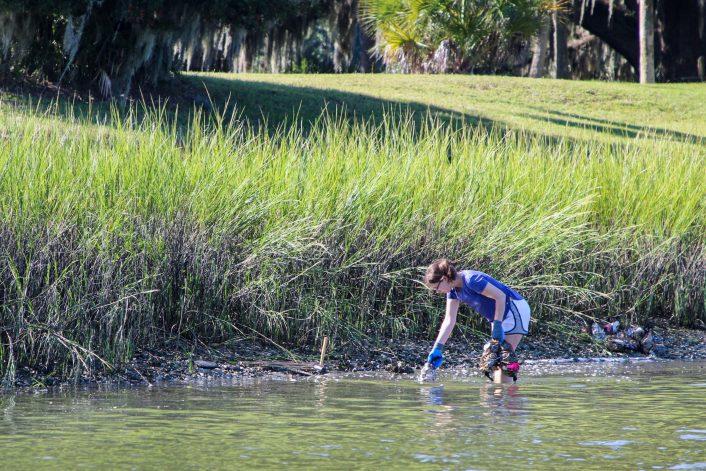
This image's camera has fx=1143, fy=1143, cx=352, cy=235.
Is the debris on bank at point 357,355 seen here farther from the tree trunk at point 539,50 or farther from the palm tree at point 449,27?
the tree trunk at point 539,50

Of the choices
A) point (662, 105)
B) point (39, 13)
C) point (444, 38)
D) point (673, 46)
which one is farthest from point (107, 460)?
point (673, 46)

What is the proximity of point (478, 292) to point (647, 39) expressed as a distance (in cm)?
2502

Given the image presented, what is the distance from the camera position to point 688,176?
44.3ft

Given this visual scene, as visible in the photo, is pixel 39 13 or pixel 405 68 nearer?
pixel 39 13

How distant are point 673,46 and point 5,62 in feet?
81.9

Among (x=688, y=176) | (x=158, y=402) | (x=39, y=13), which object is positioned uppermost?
(x=39, y=13)

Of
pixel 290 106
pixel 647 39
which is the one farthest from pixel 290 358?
pixel 647 39

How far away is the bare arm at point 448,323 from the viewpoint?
910 cm

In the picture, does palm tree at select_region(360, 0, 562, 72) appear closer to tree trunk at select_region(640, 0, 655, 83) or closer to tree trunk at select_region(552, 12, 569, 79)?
tree trunk at select_region(640, 0, 655, 83)

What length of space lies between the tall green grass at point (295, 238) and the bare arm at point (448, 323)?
1258 millimetres

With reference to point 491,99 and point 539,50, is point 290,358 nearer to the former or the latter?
point 491,99

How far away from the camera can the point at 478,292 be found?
30.6 feet

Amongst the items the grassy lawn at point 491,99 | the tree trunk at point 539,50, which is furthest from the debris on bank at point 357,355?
the tree trunk at point 539,50

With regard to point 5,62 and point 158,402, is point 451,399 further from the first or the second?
point 5,62
